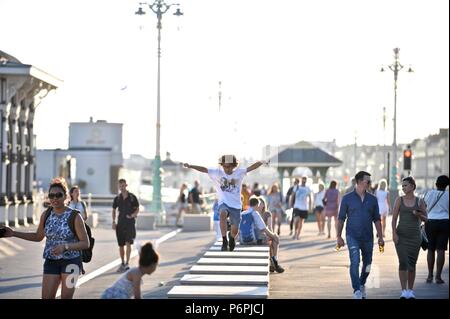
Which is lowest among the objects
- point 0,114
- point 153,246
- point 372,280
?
point 372,280

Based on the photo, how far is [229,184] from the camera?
48.3ft

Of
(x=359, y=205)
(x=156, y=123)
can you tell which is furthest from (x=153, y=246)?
(x=156, y=123)

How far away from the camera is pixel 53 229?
388 inches

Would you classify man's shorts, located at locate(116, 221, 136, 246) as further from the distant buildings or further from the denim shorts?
the distant buildings

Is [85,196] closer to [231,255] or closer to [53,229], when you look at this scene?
[231,255]

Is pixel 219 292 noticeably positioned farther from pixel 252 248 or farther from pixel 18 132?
pixel 18 132

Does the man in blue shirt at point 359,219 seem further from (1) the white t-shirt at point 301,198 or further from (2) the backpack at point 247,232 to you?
(1) the white t-shirt at point 301,198

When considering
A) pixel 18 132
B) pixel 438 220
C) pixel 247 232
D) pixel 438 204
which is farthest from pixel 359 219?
pixel 18 132

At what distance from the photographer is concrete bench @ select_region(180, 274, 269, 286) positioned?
1334cm

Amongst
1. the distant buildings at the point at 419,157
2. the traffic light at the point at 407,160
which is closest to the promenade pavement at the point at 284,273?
the traffic light at the point at 407,160

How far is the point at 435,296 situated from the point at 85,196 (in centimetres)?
4835

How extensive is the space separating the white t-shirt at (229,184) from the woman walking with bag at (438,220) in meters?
3.07

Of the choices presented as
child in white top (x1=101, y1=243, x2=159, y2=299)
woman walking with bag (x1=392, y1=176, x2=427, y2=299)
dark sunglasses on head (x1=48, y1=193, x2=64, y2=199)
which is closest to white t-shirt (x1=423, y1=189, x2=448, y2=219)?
woman walking with bag (x1=392, y1=176, x2=427, y2=299)

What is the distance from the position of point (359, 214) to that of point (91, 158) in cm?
5557
